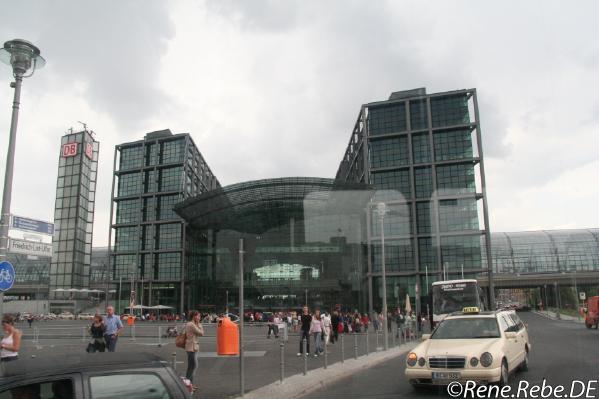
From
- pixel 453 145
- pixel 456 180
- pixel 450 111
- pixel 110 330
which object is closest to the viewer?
pixel 110 330

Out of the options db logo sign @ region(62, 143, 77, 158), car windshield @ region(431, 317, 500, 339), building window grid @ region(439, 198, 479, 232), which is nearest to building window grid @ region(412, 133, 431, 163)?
building window grid @ region(439, 198, 479, 232)

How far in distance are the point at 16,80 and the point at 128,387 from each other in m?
7.83

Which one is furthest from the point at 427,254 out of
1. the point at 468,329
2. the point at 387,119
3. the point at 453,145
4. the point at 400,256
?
the point at 468,329

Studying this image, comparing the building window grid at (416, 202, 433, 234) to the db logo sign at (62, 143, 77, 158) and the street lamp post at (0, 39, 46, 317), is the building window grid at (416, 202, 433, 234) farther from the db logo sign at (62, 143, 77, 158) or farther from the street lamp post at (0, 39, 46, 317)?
the street lamp post at (0, 39, 46, 317)

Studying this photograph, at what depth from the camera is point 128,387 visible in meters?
3.96

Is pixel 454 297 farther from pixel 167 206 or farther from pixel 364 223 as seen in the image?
pixel 167 206

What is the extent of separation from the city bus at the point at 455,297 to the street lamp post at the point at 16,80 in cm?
2321

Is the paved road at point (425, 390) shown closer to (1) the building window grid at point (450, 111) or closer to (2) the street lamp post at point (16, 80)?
(2) the street lamp post at point (16, 80)

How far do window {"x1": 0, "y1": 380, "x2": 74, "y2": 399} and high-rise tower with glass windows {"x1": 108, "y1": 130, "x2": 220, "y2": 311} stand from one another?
3473 inches

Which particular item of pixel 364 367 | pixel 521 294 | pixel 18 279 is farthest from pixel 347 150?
pixel 364 367

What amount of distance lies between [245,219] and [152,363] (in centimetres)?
7342

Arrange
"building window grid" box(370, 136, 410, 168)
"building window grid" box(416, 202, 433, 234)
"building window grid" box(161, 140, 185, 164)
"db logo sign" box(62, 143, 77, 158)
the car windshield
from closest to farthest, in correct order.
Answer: the car windshield, "building window grid" box(416, 202, 433, 234), "building window grid" box(370, 136, 410, 168), "building window grid" box(161, 140, 185, 164), "db logo sign" box(62, 143, 77, 158)

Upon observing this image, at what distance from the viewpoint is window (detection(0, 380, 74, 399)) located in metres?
3.63

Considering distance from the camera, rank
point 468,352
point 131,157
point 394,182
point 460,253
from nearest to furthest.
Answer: point 468,352
point 460,253
point 394,182
point 131,157
